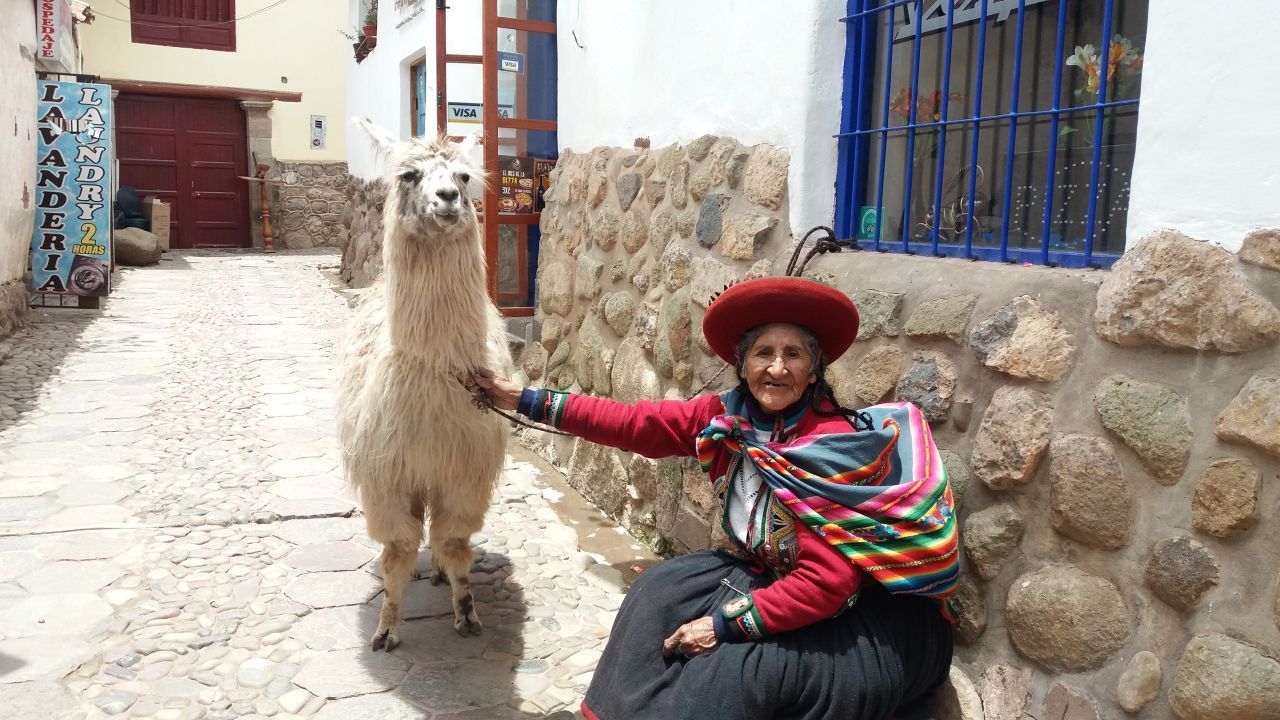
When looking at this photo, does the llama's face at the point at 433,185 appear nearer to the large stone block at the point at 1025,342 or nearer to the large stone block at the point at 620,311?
the large stone block at the point at 620,311

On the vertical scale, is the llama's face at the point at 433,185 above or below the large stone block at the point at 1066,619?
above

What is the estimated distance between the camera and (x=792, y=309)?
2.21m

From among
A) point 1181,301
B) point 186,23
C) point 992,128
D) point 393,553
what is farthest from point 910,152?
point 186,23

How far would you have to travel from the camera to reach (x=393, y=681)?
291 cm

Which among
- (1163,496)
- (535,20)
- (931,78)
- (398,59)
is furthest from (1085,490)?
(398,59)

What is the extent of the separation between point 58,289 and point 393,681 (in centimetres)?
822

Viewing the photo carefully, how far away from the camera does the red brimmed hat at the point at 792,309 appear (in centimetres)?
219

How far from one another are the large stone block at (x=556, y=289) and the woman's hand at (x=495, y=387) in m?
2.16

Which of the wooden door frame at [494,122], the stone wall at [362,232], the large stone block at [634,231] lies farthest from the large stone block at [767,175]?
the stone wall at [362,232]

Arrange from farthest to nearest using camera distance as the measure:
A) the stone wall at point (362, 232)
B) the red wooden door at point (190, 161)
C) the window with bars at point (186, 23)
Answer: the red wooden door at point (190, 161), the window with bars at point (186, 23), the stone wall at point (362, 232)

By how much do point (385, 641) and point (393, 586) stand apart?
0.18 meters

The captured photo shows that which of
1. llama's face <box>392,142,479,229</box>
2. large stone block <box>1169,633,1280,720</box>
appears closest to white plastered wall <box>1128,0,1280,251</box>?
large stone block <box>1169,633,1280,720</box>

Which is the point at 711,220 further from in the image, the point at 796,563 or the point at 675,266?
the point at 796,563

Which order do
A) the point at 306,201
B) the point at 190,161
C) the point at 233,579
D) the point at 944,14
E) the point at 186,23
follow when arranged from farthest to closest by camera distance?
the point at 306,201, the point at 190,161, the point at 186,23, the point at 233,579, the point at 944,14
